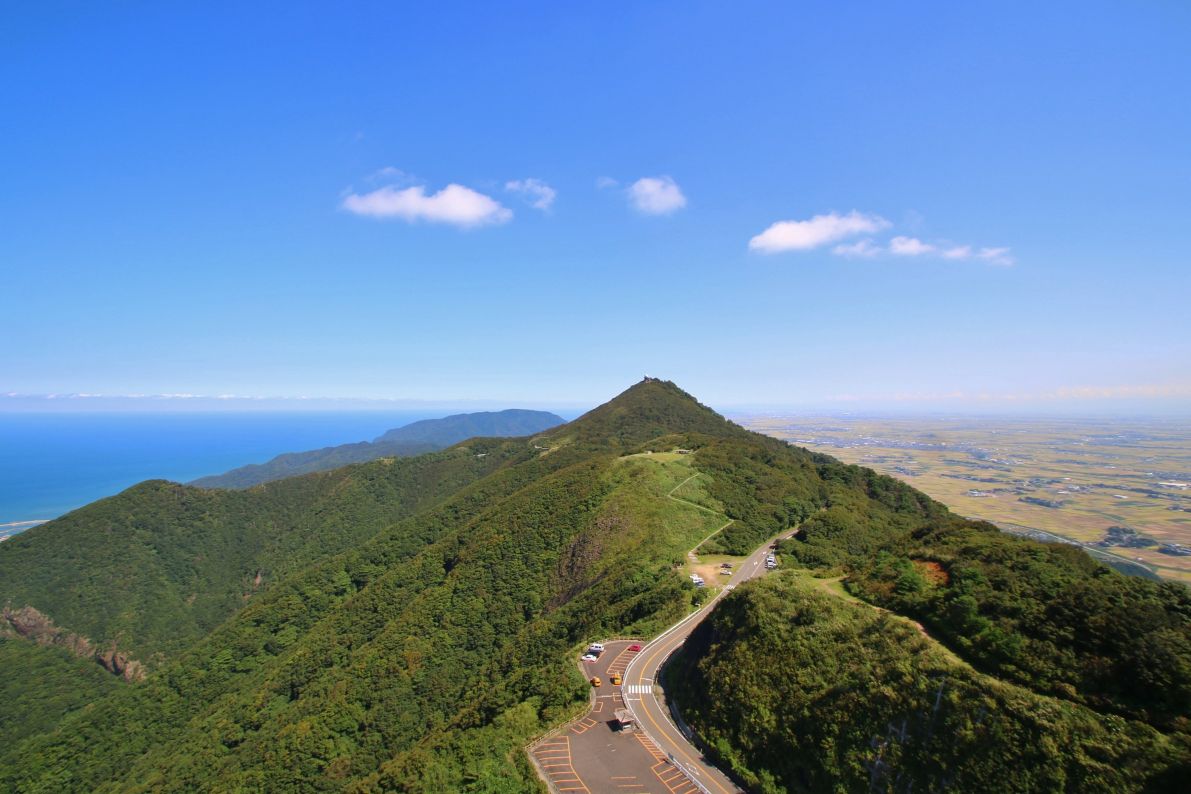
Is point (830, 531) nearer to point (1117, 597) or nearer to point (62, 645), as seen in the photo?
point (1117, 597)

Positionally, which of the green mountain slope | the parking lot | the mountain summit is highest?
the mountain summit

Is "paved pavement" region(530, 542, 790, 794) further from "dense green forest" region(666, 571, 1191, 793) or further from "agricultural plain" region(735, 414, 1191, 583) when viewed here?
"agricultural plain" region(735, 414, 1191, 583)

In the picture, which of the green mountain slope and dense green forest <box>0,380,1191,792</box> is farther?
the green mountain slope

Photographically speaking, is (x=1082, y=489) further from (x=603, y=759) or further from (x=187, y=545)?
(x=187, y=545)

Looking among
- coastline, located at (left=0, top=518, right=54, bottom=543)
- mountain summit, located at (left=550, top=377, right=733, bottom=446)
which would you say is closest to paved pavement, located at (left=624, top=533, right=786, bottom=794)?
mountain summit, located at (left=550, top=377, right=733, bottom=446)

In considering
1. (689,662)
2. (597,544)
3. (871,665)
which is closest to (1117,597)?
(871,665)

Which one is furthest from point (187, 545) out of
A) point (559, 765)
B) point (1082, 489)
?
point (1082, 489)
